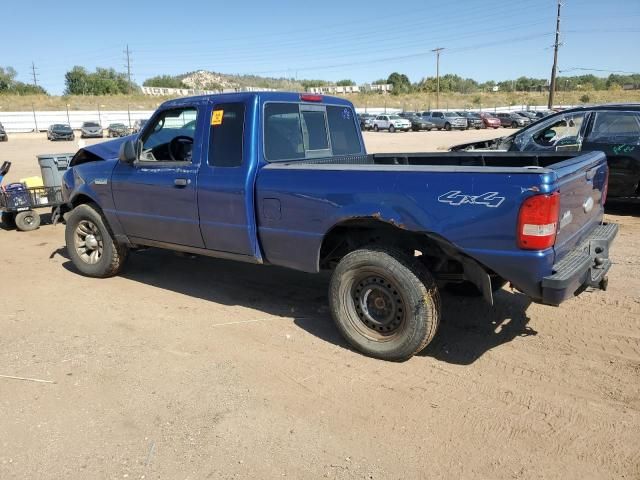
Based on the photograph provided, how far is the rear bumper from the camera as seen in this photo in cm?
336

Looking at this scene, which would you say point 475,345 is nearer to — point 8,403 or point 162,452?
point 162,452

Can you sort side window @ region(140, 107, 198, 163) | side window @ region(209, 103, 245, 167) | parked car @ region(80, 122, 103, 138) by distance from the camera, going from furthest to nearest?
parked car @ region(80, 122, 103, 138), side window @ region(140, 107, 198, 163), side window @ region(209, 103, 245, 167)

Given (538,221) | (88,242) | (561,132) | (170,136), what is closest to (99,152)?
(88,242)

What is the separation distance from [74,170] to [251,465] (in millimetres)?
4681

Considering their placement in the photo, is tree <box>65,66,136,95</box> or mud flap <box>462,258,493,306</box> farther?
tree <box>65,66,136,95</box>

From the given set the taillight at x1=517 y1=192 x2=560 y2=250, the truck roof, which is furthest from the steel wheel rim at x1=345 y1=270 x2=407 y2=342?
the truck roof

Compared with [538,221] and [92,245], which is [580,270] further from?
[92,245]

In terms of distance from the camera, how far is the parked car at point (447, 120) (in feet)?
148

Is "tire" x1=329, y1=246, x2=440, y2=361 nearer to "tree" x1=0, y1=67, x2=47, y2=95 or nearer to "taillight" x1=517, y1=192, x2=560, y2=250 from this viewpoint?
"taillight" x1=517, y1=192, x2=560, y2=250

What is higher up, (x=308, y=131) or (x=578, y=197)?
(x=308, y=131)

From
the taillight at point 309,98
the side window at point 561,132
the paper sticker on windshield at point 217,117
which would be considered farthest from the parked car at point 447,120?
the paper sticker on windshield at point 217,117

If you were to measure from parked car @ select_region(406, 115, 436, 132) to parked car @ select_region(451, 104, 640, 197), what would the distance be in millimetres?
38310

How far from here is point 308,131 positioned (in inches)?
203

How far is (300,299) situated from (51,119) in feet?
186
